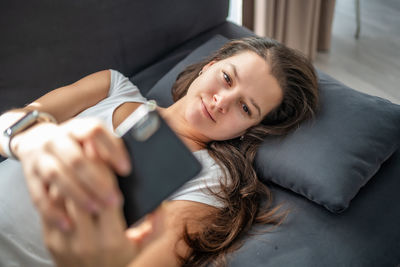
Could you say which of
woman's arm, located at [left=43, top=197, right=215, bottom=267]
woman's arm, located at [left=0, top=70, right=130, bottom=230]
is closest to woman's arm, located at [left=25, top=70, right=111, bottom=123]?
woman's arm, located at [left=0, top=70, right=130, bottom=230]

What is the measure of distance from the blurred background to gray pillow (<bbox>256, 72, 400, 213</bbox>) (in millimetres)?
1042

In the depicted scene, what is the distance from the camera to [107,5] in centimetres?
150

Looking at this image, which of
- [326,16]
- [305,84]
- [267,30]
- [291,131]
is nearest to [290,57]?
[305,84]

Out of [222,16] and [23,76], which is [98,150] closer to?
[23,76]

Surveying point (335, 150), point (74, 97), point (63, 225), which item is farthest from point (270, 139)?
point (63, 225)

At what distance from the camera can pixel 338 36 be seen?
2830mm

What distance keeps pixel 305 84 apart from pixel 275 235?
1.81ft

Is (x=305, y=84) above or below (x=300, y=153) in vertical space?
above

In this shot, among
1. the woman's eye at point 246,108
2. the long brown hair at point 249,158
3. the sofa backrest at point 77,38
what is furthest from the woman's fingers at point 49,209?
the sofa backrest at point 77,38

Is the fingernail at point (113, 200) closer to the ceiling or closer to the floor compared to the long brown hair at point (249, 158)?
closer to the ceiling

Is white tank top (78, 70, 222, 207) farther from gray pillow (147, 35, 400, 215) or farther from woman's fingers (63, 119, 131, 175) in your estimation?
woman's fingers (63, 119, 131, 175)

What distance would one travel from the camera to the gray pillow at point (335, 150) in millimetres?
1173

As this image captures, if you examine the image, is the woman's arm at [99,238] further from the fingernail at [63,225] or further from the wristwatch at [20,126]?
the wristwatch at [20,126]

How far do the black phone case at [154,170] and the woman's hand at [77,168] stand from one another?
6cm
